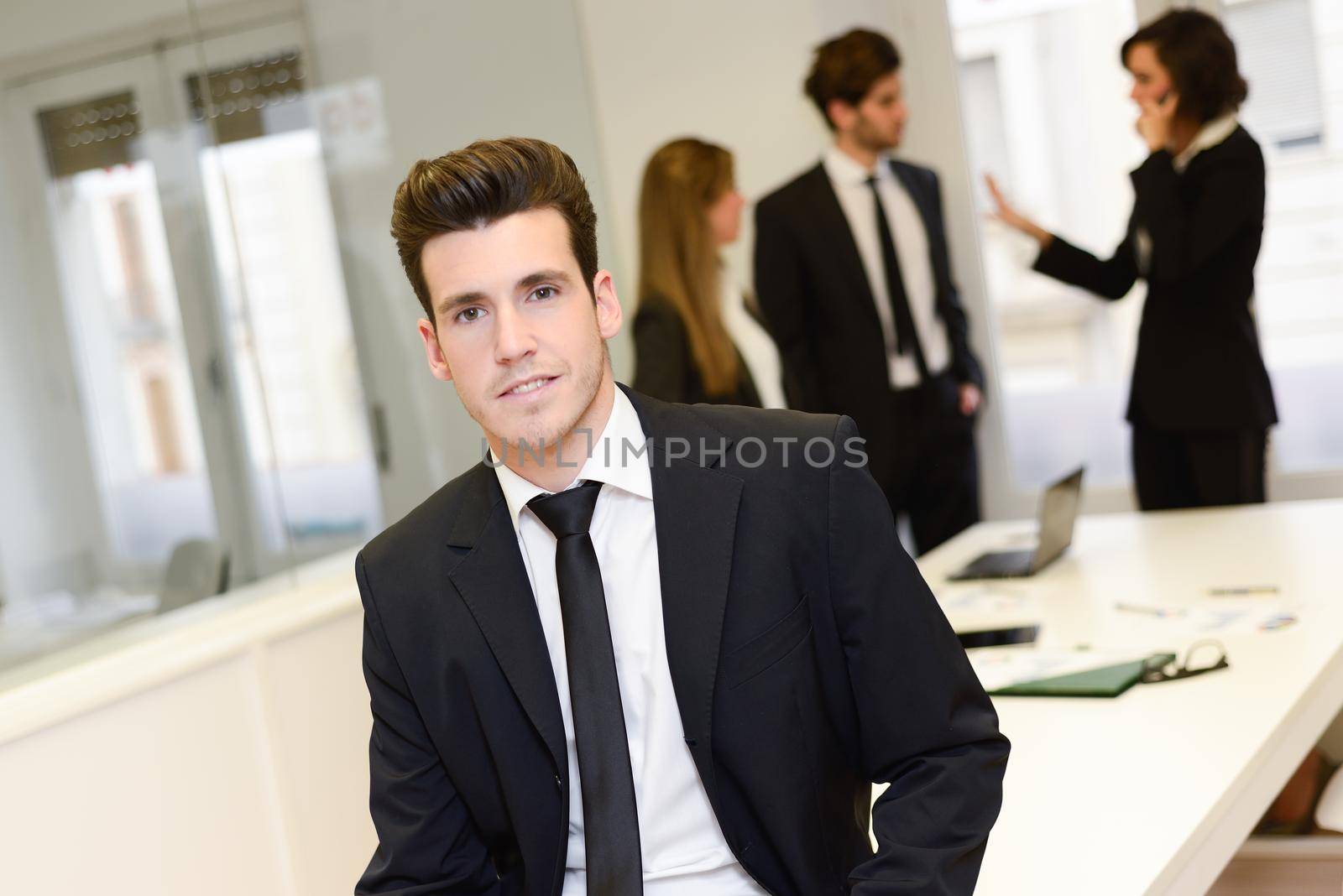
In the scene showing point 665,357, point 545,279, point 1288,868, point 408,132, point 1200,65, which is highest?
point 408,132

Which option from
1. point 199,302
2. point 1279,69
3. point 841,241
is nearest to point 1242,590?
point 841,241

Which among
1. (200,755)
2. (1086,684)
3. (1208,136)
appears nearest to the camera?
(1086,684)

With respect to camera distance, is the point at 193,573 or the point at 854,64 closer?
the point at 193,573

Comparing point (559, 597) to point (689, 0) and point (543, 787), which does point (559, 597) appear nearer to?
point (543, 787)

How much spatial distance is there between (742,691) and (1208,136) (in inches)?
109

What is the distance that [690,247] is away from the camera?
3.60 metres

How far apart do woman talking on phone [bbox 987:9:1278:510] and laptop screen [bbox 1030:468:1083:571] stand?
84 cm

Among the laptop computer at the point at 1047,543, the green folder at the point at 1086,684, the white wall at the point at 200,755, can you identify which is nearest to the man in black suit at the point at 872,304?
the laptop computer at the point at 1047,543

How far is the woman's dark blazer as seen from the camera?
3.52 m

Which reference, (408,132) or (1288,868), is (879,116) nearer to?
(408,132)

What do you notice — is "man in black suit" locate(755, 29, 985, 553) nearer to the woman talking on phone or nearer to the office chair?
the woman talking on phone

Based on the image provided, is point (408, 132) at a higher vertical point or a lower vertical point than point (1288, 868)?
higher

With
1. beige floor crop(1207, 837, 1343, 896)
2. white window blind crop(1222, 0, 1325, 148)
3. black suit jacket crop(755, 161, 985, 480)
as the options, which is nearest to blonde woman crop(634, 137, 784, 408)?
black suit jacket crop(755, 161, 985, 480)

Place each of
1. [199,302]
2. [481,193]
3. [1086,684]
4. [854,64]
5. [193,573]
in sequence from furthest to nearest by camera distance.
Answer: [854,64], [199,302], [193,573], [1086,684], [481,193]
